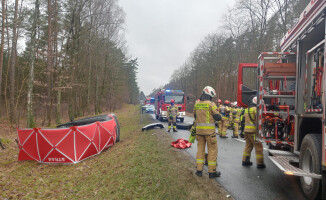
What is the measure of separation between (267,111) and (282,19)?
598 inches

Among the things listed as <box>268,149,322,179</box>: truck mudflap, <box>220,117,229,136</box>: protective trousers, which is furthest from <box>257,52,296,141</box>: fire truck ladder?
<box>220,117,229,136</box>: protective trousers

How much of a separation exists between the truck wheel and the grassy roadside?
130 centimetres

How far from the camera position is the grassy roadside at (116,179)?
4.55 metres

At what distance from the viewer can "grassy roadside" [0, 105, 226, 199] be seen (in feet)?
14.9

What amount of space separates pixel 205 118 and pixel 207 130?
0.84ft

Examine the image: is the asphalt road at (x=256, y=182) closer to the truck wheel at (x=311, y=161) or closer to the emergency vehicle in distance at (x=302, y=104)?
the truck wheel at (x=311, y=161)

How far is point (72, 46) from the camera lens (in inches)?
685

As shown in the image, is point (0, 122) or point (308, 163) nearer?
point (308, 163)

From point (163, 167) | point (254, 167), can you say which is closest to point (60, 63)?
point (163, 167)

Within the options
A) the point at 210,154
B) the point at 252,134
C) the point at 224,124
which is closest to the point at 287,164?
the point at 210,154

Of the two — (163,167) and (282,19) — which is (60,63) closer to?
(163,167)

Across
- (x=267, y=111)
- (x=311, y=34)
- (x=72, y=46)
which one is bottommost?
(x=267, y=111)

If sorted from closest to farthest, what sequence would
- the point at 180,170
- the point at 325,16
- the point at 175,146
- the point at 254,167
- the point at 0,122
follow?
1. the point at 325,16
2. the point at 180,170
3. the point at 254,167
4. the point at 175,146
5. the point at 0,122

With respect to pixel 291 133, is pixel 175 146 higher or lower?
lower
